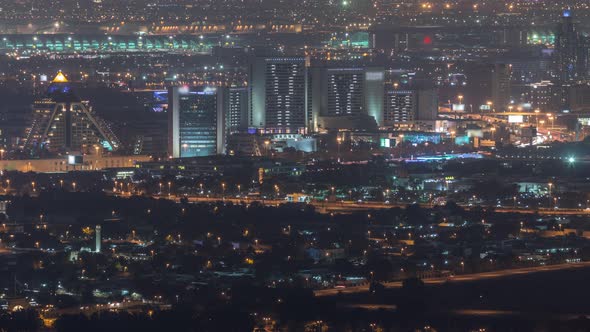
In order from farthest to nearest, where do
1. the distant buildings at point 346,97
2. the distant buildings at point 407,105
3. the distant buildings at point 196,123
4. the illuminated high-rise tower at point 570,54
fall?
the illuminated high-rise tower at point 570,54
the distant buildings at point 407,105
the distant buildings at point 346,97
the distant buildings at point 196,123

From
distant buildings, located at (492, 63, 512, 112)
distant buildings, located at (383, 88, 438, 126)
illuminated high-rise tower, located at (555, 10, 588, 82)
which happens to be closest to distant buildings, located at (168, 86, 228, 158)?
distant buildings, located at (383, 88, 438, 126)

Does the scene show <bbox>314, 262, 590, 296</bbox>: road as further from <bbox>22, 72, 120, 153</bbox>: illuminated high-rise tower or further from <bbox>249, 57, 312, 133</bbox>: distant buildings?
<bbox>249, 57, 312, 133</bbox>: distant buildings

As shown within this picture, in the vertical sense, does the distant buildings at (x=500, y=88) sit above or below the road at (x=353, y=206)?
above

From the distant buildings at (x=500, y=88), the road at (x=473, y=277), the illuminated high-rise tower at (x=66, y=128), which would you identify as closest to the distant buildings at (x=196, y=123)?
the illuminated high-rise tower at (x=66, y=128)

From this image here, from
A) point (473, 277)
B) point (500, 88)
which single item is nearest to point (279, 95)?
point (500, 88)

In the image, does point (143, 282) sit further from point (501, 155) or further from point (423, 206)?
point (501, 155)

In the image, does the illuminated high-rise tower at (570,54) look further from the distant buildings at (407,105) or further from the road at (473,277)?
the road at (473,277)

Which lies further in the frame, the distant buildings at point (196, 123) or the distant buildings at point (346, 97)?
the distant buildings at point (346, 97)
